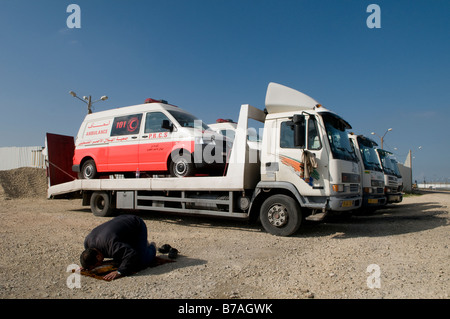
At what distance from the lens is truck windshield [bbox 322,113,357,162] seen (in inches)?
256

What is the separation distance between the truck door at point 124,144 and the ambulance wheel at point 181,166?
1.21m

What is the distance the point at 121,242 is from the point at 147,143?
456 cm

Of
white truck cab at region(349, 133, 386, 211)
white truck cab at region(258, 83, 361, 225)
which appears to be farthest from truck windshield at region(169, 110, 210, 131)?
white truck cab at region(349, 133, 386, 211)

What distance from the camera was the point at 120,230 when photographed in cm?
421

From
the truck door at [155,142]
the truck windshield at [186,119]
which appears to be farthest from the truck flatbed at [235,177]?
the truck windshield at [186,119]

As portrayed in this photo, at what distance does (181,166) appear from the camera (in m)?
7.91

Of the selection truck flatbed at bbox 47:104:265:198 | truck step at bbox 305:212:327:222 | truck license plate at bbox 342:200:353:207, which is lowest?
truck step at bbox 305:212:327:222

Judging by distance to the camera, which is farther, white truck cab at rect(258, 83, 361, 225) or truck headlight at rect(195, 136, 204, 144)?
truck headlight at rect(195, 136, 204, 144)

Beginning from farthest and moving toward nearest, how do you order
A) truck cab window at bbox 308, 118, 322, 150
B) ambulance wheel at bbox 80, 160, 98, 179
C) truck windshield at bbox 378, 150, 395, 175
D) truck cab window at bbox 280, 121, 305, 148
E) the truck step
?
truck windshield at bbox 378, 150, 395, 175
ambulance wheel at bbox 80, 160, 98, 179
truck cab window at bbox 280, 121, 305, 148
truck cab window at bbox 308, 118, 322, 150
the truck step

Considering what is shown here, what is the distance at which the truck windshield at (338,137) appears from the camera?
21.3 feet

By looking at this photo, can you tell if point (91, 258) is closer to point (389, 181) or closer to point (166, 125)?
point (166, 125)

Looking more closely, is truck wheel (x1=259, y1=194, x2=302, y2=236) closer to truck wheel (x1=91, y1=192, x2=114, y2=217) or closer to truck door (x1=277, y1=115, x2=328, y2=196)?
truck door (x1=277, y1=115, x2=328, y2=196)

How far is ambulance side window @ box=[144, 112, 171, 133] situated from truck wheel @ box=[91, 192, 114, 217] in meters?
2.61
